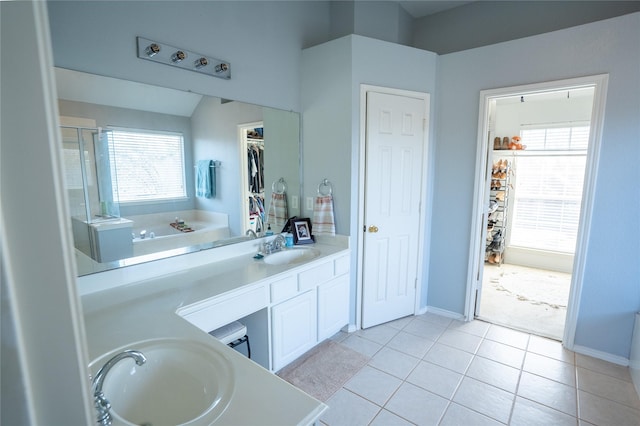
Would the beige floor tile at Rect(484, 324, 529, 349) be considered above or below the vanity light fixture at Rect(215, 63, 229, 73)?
below

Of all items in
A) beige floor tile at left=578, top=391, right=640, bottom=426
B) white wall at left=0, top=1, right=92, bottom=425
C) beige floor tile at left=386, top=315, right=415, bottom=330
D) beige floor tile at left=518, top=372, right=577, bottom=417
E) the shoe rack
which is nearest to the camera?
white wall at left=0, top=1, right=92, bottom=425

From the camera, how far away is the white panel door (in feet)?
9.11

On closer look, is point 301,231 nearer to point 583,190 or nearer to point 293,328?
point 293,328

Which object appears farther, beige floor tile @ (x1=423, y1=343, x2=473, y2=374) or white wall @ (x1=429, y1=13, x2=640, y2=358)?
beige floor tile @ (x1=423, y1=343, x2=473, y2=374)

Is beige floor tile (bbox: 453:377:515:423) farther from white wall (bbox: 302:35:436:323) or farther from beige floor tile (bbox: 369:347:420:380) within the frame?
white wall (bbox: 302:35:436:323)

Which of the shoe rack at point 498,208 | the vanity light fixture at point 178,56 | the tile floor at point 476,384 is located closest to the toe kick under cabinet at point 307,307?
the tile floor at point 476,384

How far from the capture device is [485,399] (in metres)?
2.11

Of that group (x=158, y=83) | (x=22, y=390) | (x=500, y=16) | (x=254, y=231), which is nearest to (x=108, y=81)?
(x=158, y=83)

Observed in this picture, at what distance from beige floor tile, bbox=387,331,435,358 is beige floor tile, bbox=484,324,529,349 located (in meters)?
0.59

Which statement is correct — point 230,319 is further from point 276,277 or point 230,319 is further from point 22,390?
point 22,390

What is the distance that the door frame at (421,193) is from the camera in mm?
2701

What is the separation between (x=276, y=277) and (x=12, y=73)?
1.91 m

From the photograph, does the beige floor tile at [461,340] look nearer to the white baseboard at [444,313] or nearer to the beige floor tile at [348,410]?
the white baseboard at [444,313]

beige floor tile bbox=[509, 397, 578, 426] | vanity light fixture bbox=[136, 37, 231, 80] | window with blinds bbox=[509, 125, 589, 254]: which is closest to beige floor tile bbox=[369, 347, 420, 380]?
beige floor tile bbox=[509, 397, 578, 426]
